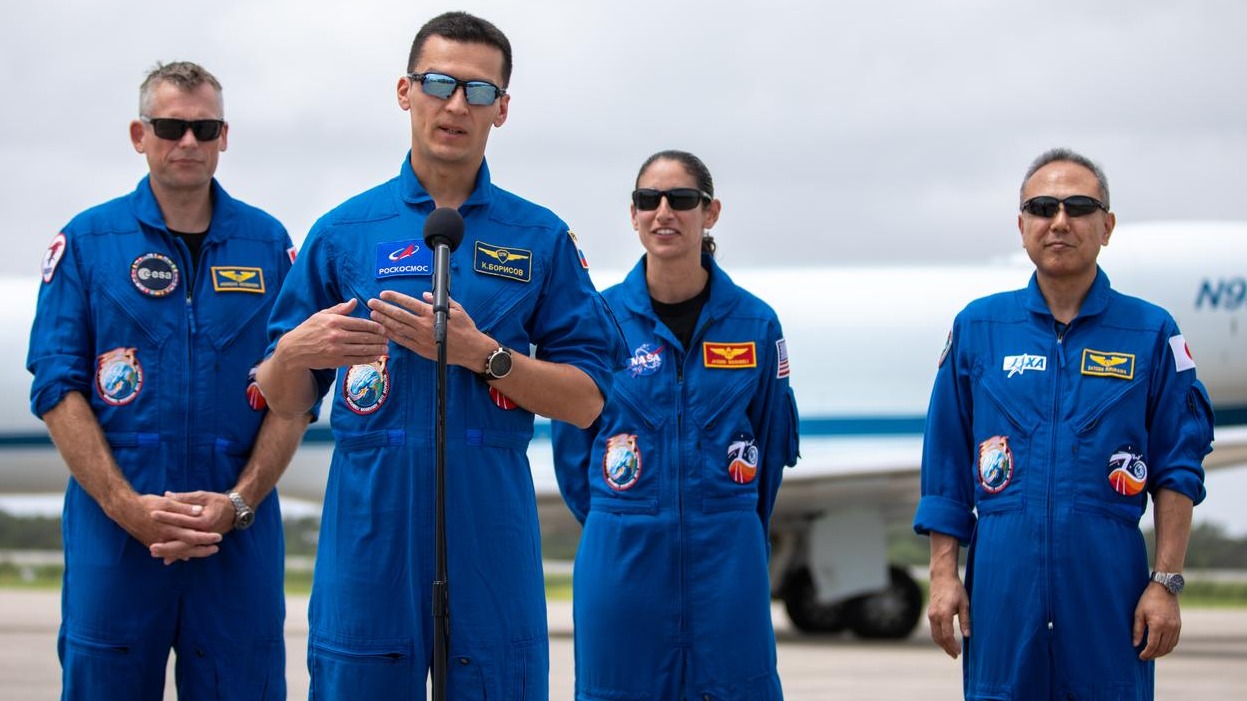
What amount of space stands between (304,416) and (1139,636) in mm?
1968

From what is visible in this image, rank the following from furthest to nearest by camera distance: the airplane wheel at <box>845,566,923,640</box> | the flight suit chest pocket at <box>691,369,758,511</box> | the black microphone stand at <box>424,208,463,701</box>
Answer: the airplane wheel at <box>845,566,923,640</box>
the flight suit chest pocket at <box>691,369,758,511</box>
the black microphone stand at <box>424,208,463,701</box>

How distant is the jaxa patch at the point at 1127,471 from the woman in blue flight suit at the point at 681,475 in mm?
1062

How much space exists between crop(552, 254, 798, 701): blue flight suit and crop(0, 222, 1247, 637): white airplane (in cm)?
845

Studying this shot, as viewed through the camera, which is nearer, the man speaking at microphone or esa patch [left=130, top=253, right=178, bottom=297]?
the man speaking at microphone

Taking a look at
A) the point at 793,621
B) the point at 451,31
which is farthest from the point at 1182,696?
the point at 451,31

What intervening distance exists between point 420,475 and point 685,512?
5.07ft

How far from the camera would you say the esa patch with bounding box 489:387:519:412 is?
2793mm

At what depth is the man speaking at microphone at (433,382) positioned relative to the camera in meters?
2.72

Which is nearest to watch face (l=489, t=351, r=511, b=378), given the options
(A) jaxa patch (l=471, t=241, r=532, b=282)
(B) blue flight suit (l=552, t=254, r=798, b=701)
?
(A) jaxa patch (l=471, t=241, r=532, b=282)

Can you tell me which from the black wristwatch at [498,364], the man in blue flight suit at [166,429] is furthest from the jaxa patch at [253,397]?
the black wristwatch at [498,364]

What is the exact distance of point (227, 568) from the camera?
12.0 feet

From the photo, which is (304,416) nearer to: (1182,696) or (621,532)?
(621,532)

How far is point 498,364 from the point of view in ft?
8.85

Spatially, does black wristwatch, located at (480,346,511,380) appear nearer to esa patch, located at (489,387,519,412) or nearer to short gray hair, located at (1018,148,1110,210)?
esa patch, located at (489,387,519,412)
